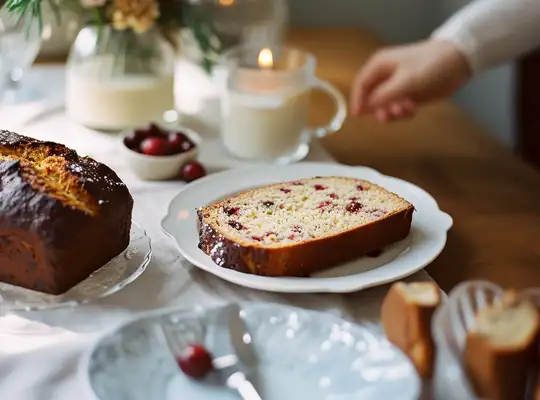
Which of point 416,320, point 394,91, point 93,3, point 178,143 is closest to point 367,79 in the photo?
point 394,91

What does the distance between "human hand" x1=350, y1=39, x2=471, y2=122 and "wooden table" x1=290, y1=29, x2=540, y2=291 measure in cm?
7

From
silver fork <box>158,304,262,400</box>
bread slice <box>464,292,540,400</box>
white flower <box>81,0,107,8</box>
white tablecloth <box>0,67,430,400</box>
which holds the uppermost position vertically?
white flower <box>81,0,107,8</box>

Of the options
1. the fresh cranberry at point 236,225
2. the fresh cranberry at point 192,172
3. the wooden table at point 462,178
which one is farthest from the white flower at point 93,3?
the fresh cranberry at point 236,225

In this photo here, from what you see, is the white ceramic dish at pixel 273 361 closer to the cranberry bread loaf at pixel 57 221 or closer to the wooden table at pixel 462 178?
the cranberry bread loaf at pixel 57 221

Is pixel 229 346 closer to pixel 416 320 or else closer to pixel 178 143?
pixel 416 320

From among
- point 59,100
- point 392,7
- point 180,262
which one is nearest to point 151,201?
point 180,262

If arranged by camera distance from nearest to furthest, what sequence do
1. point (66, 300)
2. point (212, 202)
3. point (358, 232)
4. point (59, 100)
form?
point (66, 300) → point (358, 232) → point (212, 202) → point (59, 100)

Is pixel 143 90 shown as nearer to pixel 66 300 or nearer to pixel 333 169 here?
pixel 333 169

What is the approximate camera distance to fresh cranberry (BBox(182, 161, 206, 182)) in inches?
54.1

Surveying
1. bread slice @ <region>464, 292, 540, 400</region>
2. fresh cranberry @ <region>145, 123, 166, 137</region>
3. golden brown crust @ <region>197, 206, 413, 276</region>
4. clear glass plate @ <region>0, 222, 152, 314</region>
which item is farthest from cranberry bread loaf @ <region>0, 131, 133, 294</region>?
bread slice @ <region>464, 292, 540, 400</region>

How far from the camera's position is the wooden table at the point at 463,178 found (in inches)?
45.5

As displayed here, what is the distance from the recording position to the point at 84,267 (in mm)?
999

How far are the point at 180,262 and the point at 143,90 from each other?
1.79 feet

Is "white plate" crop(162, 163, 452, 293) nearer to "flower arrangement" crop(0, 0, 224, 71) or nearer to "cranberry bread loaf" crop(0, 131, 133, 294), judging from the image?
"cranberry bread loaf" crop(0, 131, 133, 294)
